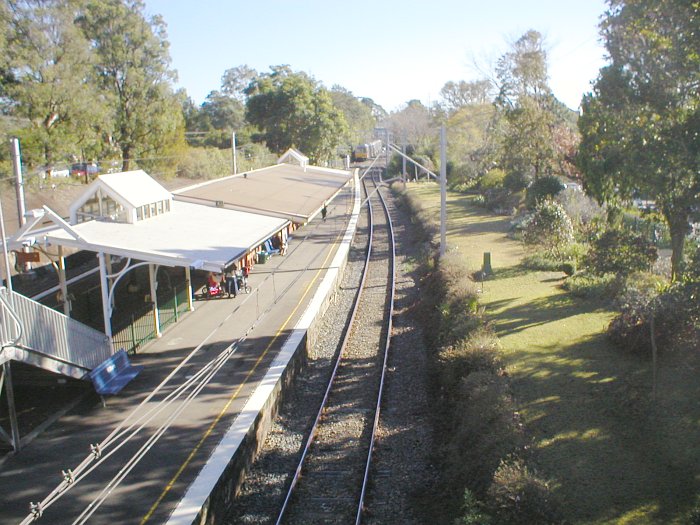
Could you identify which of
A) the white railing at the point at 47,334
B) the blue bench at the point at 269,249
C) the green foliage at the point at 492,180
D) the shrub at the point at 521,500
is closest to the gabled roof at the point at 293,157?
the green foliage at the point at 492,180

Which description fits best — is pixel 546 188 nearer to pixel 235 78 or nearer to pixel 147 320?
pixel 147 320

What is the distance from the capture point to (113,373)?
1359 cm

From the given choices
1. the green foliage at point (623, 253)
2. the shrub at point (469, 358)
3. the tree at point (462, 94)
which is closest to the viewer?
the shrub at point (469, 358)

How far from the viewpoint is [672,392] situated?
1062 cm

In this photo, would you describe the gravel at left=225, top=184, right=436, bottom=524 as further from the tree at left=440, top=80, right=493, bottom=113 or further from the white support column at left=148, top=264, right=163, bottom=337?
the tree at left=440, top=80, right=493, bottom=113

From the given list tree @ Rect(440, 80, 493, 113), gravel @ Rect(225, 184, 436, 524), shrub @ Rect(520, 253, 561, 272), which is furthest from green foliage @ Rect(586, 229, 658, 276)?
tree @ Rect(440, 80, 493, 113)

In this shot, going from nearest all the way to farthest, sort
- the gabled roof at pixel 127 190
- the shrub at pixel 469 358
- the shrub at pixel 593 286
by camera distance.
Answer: the shrub at pixel 469 358
the shrub at pixel 593 286
the gabled roof at pixel 127 190

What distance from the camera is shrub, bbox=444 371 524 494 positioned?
9.35m

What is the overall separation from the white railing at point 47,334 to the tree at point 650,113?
11287 mm

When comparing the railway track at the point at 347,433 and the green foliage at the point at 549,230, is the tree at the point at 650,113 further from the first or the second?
the green foliage at the point at 549,230

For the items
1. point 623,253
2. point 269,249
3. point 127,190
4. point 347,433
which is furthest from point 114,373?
point 269,249

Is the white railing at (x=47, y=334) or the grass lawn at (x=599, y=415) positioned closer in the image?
the grass lawn at (x=599, y=415)

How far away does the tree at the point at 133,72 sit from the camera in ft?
113

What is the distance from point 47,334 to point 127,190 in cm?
696
